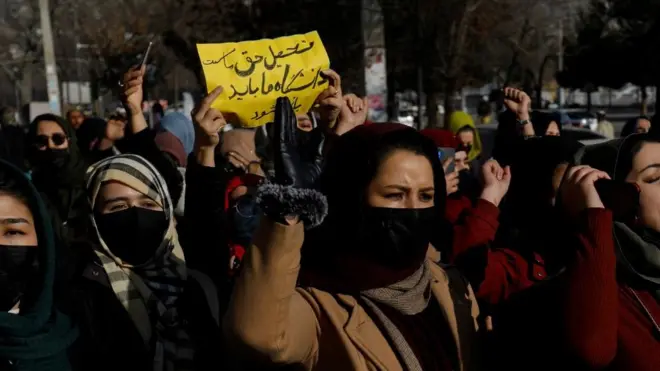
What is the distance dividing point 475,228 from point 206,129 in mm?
1044

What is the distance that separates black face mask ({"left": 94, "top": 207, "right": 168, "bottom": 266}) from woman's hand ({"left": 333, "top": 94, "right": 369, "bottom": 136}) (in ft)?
3.08

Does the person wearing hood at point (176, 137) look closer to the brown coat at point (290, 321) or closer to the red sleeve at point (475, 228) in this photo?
the red sleeve at point (475, 228)

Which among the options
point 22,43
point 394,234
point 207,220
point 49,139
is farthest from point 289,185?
point 22,43

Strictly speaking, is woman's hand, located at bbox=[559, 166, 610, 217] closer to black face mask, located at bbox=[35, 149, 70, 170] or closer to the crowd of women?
the crowd of women

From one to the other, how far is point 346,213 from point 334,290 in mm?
209

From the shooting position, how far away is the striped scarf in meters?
2.88

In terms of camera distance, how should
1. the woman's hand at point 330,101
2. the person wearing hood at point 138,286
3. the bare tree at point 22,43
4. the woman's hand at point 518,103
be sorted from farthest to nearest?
the bare tree at point 22,43
the woman's hand at point 518,103
the woman's hand at point 330,101
the person wearing hood at point 138,286

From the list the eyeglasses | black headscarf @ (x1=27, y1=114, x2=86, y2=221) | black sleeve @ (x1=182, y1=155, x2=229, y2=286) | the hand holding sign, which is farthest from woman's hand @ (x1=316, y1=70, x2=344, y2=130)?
the eyeglasses

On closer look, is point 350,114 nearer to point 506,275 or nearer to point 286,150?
point 506,275

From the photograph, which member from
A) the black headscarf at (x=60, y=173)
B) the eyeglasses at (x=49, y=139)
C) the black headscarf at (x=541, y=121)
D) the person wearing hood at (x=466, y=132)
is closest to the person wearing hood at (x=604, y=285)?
the black headscarf at (x=541, y=121)

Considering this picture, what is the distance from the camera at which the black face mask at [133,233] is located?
3041 millimetres

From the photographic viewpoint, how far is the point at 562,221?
8.22 feet

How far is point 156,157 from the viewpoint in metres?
3.87

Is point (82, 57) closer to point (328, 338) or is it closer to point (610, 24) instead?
point (610, 24)
